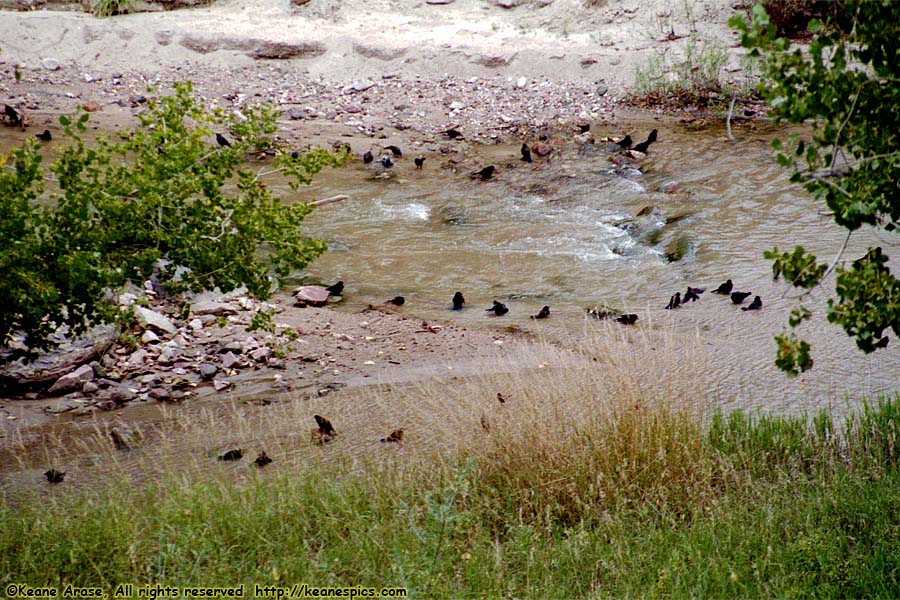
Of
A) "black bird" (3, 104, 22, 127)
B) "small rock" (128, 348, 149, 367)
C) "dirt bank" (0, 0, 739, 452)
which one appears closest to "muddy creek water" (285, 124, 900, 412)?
"dirt bank" (0, 0, 739, 452)

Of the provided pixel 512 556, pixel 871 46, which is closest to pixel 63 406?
pixel 512 556

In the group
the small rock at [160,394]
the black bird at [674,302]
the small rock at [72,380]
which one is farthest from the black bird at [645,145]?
the small rock at [72,380]

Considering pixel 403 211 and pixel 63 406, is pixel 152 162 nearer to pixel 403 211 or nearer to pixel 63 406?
pixel 63 406

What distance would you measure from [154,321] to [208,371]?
0.90m

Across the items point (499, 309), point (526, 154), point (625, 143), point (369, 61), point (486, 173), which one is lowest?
point (499, 309)

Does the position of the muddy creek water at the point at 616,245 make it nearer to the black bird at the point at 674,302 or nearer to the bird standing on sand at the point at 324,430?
the black bird at the point at 674,302

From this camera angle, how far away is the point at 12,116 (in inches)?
560

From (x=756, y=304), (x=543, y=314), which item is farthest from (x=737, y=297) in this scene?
(x=543, y=314)

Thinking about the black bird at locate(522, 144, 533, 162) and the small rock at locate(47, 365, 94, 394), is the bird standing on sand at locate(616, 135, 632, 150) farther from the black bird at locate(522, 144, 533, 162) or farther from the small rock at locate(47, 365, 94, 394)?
the small rock at locate(47, 365, 94, 394)

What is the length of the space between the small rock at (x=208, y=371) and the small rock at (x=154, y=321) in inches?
26.8

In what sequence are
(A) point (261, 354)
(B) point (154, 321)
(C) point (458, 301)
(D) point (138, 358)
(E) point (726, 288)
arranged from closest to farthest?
(D) point (138, 358)
(A) point (261, 354)
(B) point (154, 321)
(E) point (726, 288)
(C) point (458, 301)

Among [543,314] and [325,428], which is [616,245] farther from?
[325,428]

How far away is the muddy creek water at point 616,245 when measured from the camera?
24.2 ft

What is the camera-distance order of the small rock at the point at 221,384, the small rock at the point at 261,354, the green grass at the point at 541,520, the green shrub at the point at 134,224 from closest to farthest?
the green grass at the point at 541,520 → the green shrub at the point at 134,224 → the small rock at the point at 221,384 → the small rock at the point at 261,354
